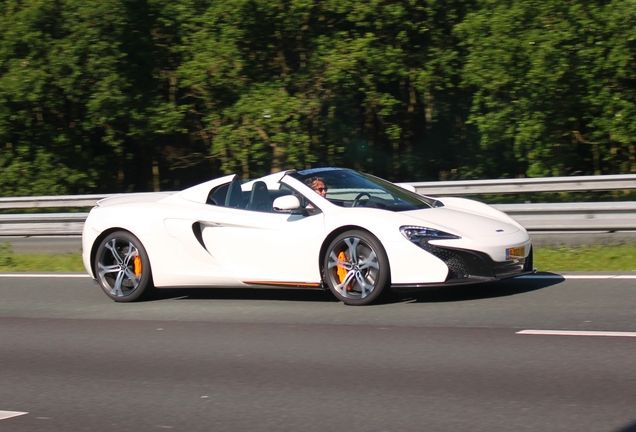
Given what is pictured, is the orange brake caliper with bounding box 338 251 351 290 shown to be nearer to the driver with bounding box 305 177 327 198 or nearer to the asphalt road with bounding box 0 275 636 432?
the asphalt road with bounding box 0 275 636 432

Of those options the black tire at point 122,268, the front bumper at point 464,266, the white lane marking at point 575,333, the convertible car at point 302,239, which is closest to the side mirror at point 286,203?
the convertible car at point 302,239

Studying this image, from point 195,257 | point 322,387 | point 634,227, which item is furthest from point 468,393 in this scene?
point 634,227

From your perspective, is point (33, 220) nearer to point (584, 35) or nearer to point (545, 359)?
point (584, 35)

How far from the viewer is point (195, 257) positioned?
29.7 ft

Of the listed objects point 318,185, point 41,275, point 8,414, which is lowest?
point 8,414

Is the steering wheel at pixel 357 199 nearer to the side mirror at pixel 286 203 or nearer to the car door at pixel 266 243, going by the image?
the car door at pixel 266 243

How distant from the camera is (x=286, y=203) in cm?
829

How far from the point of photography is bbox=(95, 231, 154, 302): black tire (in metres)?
9.36

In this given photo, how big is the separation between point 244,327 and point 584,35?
38.7 ft

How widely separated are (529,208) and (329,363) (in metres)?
6.22

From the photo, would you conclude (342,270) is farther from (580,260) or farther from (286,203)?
(580,260)

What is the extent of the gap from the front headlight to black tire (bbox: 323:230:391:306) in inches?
9.9

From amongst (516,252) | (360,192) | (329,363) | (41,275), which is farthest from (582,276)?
(41,275)

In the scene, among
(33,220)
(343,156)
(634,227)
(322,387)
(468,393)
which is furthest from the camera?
(343,156)
